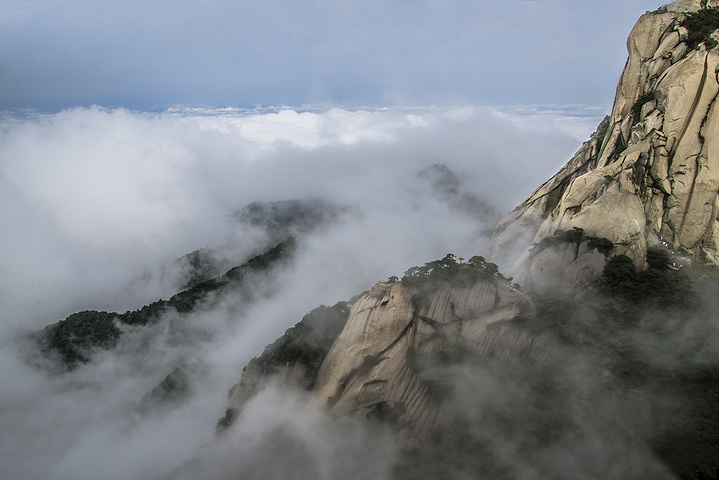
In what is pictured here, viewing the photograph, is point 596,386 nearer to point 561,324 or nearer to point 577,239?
point 561,324

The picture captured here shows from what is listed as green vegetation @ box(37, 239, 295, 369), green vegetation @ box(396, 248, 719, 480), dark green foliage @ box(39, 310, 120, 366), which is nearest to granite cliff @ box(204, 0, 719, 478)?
green vegetation @ box(396, 248, 719, 480)

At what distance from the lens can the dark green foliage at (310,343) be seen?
93.5ft

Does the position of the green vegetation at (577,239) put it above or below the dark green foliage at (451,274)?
above

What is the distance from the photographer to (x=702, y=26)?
29000 millimetres

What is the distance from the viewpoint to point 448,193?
114688 millimetres

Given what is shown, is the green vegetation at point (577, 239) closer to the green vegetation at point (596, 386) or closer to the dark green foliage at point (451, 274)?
the green vegetation at point (596, 386)

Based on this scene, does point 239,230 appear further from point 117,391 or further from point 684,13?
point 684,13

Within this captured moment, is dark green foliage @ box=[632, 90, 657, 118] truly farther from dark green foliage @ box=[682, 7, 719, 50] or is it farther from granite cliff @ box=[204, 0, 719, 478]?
A: dark green foliage @ box=[682, 7, 719, 50]

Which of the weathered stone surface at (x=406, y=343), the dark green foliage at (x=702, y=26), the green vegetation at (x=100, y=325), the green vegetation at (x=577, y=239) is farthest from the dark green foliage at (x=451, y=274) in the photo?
the green vegetation at (x=100, y=325)

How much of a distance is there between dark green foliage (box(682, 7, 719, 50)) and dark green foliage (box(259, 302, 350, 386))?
107ft

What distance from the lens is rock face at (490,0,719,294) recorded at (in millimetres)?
27812

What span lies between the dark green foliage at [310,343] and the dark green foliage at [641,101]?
2824 centimetres

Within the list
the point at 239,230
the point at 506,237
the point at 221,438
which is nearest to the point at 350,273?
the point at 506,237

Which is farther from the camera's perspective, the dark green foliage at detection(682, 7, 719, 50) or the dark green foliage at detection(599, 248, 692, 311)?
the dark green foliage at detection(682, 7, 719, 50)
